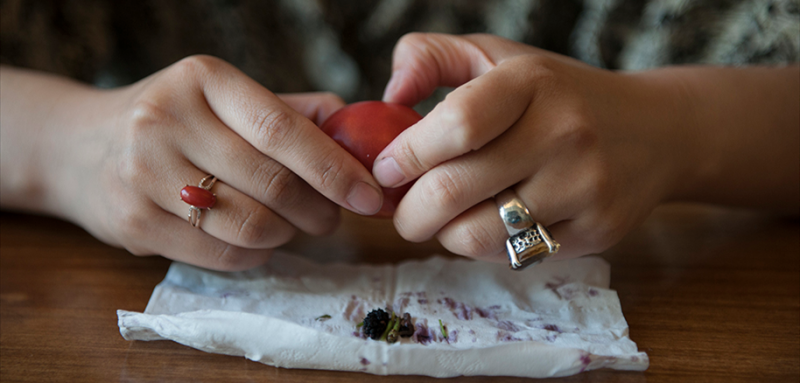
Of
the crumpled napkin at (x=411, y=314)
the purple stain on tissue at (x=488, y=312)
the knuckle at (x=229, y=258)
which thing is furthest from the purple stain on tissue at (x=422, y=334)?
the knuckle at (x=229, y=258)

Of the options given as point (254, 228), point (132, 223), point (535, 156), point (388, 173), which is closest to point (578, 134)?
point (535, 156)

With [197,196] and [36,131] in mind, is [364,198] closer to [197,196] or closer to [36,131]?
[197,196]

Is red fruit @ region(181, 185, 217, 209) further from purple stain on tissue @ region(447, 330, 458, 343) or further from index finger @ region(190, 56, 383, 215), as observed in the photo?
purple stain on tissue @ region(447, 330, 458, 343)

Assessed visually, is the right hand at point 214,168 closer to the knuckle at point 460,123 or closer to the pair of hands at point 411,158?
the pair of hands at point 411,158

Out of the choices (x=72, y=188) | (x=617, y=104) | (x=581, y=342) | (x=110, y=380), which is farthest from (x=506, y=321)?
(x=72, y=188)

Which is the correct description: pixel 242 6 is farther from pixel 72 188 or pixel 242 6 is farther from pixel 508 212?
pixel 508 212

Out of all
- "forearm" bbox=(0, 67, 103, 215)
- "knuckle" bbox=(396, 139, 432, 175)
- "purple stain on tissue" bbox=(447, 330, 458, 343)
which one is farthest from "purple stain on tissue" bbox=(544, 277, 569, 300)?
"forearm" bbox=(0, 67, 103, 215)
